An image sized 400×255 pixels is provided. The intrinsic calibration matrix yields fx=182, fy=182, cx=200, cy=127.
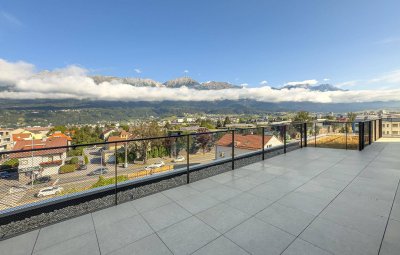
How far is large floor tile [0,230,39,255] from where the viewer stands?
1.94 metres

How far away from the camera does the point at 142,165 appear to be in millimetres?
3711

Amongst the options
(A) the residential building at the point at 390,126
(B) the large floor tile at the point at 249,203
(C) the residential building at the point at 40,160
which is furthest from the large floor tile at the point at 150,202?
(A) the residential building at the point at 390,126

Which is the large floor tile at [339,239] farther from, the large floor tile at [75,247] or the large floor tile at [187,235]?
the large floor tile at [75,247]

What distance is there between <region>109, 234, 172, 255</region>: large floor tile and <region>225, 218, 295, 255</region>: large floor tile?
75 centimetres

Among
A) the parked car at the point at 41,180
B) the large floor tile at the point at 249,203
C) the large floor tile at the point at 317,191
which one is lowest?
the large floor tile at the point at 249,203

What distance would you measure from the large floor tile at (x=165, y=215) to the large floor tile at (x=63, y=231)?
745mm

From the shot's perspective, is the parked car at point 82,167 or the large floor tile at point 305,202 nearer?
the large floor tile at point 305,202

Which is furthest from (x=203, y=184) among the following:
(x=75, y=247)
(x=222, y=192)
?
(x=75, y=247)

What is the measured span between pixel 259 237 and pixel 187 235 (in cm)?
84

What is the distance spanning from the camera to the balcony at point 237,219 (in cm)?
196

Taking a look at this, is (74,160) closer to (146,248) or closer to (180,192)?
(180,192)

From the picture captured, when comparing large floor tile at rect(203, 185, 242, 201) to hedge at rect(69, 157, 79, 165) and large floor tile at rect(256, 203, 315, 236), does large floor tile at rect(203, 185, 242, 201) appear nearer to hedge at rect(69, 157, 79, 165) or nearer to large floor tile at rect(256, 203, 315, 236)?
large floor tile at rect(256, 203, 315, 236)

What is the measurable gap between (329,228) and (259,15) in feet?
45.4

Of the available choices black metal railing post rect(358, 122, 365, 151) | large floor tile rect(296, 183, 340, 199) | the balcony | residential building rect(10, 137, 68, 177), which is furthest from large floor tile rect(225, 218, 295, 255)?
black metal railing post rect(358, 122, 365, 151)
